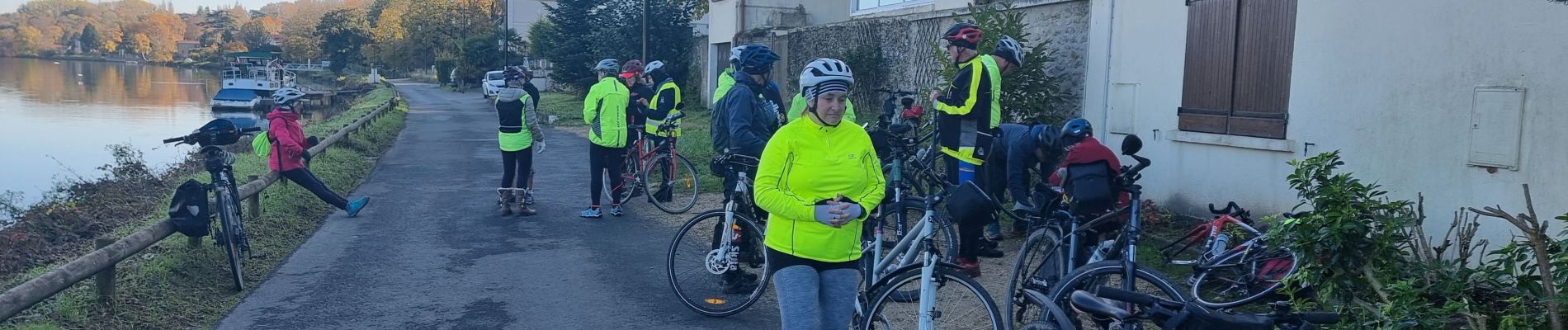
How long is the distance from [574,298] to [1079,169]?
Result: 326 cm

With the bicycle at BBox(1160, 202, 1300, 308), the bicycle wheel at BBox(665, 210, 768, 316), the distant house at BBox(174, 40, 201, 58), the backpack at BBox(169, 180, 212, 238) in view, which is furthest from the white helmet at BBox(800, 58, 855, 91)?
the distant house at BBox(174, 40, 201, 58)

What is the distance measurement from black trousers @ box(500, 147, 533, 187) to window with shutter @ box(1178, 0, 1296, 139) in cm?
582

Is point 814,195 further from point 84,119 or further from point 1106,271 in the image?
point 84,119

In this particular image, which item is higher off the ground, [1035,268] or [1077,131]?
[1077,131]

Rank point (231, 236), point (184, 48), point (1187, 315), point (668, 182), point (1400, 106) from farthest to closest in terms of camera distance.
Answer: point (184, 48)
point (668, 182)
point (231, 236)
point (1400, 106)
point (1187, 315)

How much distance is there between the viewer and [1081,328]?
4840 millimetres

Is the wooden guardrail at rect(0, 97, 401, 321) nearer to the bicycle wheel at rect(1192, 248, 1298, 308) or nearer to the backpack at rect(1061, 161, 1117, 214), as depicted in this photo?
the backpack at rect(1061, 161, 1117, 214)

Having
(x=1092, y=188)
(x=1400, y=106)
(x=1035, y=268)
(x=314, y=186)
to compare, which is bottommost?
(x=314, y=186)

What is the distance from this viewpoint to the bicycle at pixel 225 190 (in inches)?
279

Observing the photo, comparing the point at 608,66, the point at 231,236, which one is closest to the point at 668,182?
the point at 608,66

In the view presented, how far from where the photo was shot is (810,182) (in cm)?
432

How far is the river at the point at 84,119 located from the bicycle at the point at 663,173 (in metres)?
9.96

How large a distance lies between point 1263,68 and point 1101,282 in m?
4.25

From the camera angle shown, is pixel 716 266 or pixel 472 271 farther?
pixel 472 271
